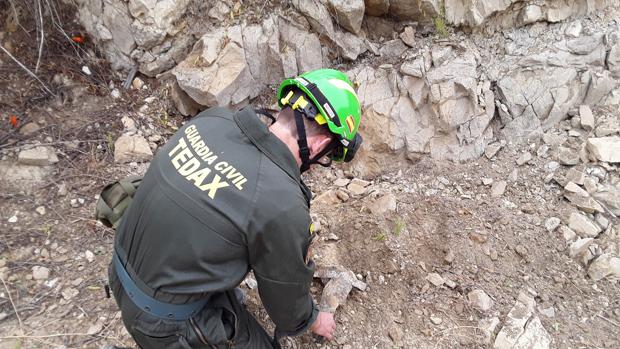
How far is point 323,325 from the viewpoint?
2787 millimetres

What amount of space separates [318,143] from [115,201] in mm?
1278

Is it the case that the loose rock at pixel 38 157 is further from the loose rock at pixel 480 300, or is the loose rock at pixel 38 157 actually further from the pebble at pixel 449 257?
the loose rock at pixel 480 300

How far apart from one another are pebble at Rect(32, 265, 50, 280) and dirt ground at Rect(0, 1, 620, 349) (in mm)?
37

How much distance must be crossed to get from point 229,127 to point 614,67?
4888mm

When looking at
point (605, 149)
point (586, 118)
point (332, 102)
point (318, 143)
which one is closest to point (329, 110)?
point (332, 102)

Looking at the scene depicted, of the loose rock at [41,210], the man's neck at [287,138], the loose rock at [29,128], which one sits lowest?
the loose rock at [41,210]

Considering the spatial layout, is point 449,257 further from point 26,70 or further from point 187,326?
point 26,70

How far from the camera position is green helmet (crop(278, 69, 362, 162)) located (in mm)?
2283

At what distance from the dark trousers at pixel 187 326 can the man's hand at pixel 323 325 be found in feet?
1.75

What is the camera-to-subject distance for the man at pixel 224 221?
1.91m

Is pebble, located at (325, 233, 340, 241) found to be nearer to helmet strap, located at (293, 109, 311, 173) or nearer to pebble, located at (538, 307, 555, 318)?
helmet strap, located at (293, 109, 311, 173)

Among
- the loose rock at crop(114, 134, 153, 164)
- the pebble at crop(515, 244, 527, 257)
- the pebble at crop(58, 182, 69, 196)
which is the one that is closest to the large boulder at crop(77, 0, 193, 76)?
the loose rock at crop(114, 134, 153, 164)

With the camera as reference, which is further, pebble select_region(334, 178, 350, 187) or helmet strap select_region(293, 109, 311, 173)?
pebble select_region(334, 178, 350, 187)

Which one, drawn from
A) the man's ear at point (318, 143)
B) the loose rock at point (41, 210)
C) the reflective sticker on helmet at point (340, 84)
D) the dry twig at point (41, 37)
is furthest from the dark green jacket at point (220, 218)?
the dry twig at point (41, 37)
